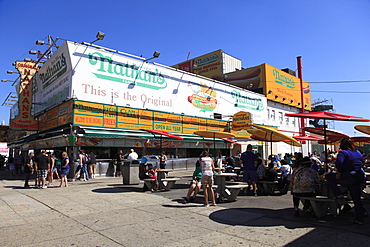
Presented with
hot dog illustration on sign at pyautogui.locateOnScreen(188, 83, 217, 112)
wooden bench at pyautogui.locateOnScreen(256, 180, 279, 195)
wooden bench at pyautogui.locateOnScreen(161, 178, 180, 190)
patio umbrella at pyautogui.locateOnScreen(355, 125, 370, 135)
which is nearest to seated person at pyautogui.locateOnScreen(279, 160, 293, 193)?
wooden bench at pyautogui.locateOnScreen(256, 180, 279, 195)

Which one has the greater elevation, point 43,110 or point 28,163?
point 43,110

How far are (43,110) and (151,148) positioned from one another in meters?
8.49

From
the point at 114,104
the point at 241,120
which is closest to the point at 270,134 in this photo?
the point at 241,120

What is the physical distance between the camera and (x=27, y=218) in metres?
6.67

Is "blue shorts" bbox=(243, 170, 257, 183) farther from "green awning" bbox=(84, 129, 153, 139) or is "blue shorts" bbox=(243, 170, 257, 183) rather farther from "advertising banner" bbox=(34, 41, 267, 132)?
"advertising banner" bbox=(34, 41, 267, 132)

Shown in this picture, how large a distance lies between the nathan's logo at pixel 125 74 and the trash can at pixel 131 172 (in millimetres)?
7814

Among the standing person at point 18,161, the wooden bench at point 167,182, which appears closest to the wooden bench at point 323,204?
the wooden bench at point 167,182

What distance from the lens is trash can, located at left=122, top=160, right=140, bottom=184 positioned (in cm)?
1220

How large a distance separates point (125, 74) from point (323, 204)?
15.6m

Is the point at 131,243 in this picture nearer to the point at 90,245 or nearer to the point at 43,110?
the point at 90,245

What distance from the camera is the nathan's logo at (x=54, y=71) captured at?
58.3ft

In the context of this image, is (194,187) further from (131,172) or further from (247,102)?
(247,102)

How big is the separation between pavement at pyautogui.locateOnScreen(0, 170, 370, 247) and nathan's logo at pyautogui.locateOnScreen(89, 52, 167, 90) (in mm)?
10796

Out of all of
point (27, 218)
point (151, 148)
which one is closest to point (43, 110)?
point (151, 148)
